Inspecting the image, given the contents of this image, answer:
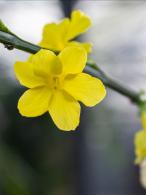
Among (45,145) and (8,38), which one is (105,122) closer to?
(45,145)

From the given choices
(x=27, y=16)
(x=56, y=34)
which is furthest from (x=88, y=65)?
(x=27, y=16)

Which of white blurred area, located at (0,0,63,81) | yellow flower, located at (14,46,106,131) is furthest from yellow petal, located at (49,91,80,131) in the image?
white blurred area, located at (0,0,63,81)

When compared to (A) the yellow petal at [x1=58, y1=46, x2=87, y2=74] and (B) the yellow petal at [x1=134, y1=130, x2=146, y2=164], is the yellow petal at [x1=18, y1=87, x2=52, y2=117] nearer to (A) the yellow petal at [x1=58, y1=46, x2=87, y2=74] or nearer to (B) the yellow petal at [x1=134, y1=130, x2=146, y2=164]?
(A) the yellow petal at [x1=58, y1=46, x2=87, y2=74]

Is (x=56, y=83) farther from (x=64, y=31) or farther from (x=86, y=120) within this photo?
(x=86, y=120)

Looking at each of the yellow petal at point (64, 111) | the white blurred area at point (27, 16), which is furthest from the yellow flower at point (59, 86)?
the white blurred area at point (27, 16)

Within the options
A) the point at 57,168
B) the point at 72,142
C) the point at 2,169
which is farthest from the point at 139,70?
the point at 2,169
